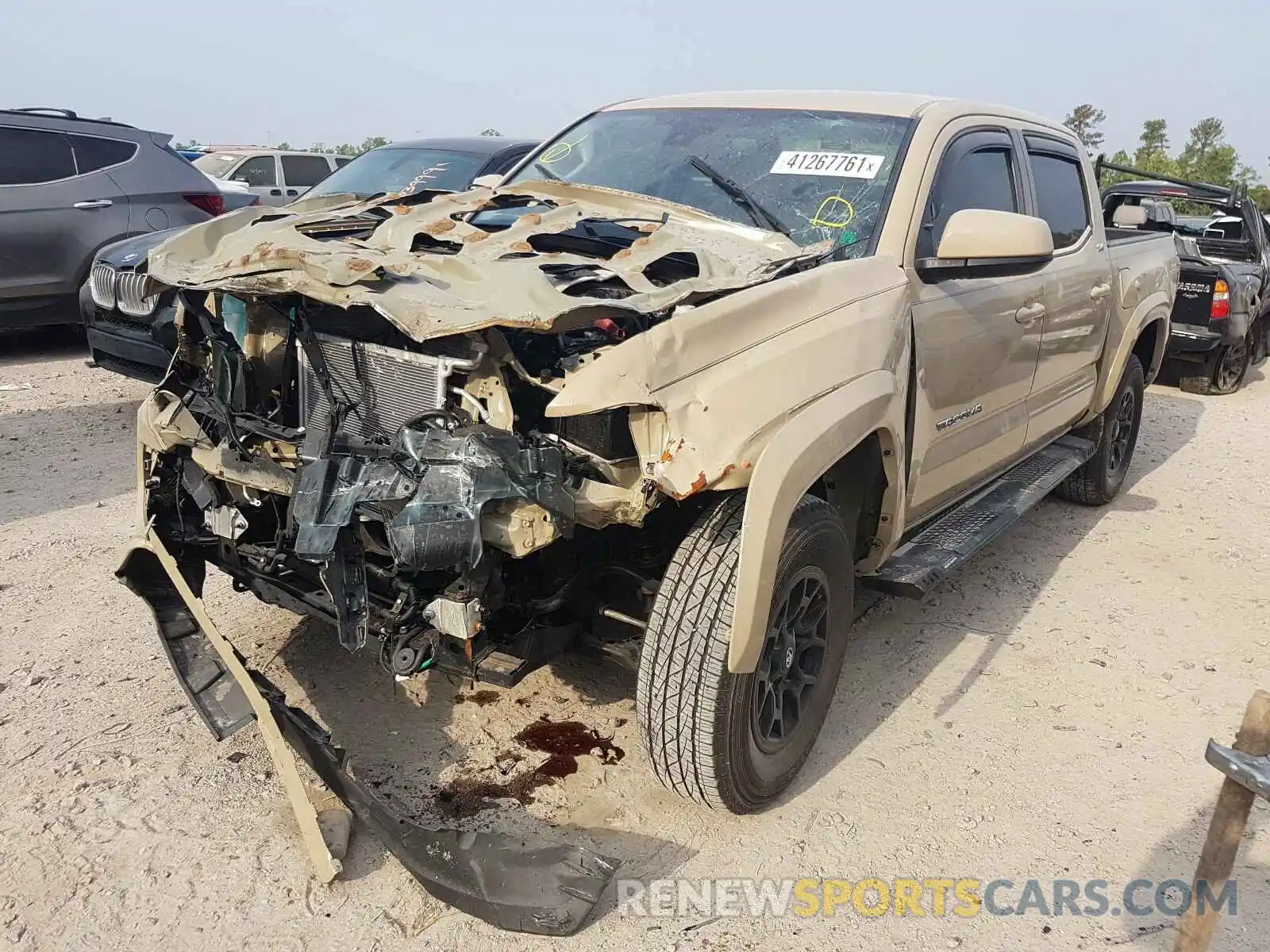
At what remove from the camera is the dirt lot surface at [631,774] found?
2.34 m

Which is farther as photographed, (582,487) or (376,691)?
(376,691)

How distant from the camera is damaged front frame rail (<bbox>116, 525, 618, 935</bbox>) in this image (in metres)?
2.27

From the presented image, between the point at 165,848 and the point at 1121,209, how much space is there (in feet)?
24.2

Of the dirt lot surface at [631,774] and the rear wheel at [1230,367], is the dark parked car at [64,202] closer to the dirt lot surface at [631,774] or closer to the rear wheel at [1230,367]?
the dirt lot surface at [631,774]

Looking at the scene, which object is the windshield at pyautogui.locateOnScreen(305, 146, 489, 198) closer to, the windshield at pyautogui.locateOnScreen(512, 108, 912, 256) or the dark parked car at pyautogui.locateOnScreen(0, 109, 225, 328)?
the dark parked car at pyautogui.locateOnScreen(0, 109, 225, 328)

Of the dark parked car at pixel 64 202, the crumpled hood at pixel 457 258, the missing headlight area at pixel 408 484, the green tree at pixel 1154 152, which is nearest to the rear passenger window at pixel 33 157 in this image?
the dark parked car at pixel 64 202

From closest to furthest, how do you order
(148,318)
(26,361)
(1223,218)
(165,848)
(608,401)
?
(608,401) → (165,848) → (148,318) → (26,361) → (1223,218)

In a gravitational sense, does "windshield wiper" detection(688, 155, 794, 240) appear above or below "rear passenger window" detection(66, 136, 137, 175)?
above

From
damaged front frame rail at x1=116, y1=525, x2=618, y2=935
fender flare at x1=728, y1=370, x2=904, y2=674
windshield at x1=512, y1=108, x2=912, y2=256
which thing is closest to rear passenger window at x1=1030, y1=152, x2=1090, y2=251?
windshield at x1=512, y1=108, x2=912, y2=256

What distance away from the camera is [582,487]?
2.30 meters

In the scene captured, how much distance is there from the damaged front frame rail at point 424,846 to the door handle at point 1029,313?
252 cm

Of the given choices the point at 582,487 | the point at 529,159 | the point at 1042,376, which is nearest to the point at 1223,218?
the point at 1042,376

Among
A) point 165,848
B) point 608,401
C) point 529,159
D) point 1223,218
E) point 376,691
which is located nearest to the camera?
point 608,401

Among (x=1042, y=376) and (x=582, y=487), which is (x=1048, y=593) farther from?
(x=582, y=487)
